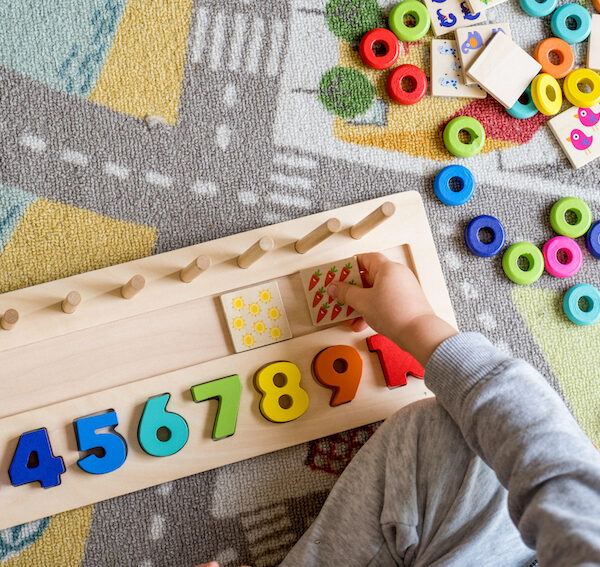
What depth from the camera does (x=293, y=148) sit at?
0.82 metres

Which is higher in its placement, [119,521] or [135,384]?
[135,384]

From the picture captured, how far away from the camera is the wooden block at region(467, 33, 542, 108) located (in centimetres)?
84

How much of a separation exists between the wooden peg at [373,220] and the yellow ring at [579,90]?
0.35 metres

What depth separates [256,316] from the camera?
75 centimetres

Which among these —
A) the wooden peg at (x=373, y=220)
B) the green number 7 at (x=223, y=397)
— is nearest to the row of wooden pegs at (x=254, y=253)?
the wooden peg at (x=373, y=220)

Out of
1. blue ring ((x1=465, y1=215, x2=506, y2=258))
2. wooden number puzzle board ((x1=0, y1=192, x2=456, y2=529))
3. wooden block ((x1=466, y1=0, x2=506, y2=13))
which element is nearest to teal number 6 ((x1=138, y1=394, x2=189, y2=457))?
wooden number puzzle board ((x1=0, y1=192, x2=456, y2=529))

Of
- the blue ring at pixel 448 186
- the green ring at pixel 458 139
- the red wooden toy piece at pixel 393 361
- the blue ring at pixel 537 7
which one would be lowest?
the red wooden toy piece at pixel 393 361

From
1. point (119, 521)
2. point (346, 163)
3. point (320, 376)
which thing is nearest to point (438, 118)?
point (346, 163)

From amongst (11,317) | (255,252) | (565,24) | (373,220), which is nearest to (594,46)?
(565,24)

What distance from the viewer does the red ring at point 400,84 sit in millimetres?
832

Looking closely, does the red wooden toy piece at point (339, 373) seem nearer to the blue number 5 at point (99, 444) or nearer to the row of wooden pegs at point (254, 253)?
the row of wooden pegs at point (254, 253)

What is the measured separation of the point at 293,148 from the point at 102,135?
9.1 inches

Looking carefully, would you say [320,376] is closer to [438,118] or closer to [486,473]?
[486,473]

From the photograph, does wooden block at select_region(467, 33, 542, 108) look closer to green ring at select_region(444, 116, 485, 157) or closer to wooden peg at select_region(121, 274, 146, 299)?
green ring at select_region(444, 116, 485, 157)
